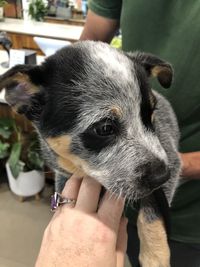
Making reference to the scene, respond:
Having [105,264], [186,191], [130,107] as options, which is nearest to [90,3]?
[130,107]

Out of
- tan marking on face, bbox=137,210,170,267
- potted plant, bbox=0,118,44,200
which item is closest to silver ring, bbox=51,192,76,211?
tan marking on face, bbox=137,210,170,267

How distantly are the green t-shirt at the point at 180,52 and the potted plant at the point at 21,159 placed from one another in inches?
58.6

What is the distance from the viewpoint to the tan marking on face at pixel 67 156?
41.2 inches

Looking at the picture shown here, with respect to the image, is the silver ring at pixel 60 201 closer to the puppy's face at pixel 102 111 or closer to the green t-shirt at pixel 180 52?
the puppy's face at pixel 102 111

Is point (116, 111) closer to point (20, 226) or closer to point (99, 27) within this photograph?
point (99, 27)

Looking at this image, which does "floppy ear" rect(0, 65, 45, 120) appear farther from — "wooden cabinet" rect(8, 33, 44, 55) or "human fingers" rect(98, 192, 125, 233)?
"wooden cabinet" rect(8, 33, 44, 55)

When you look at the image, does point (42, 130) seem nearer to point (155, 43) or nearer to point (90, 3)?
point (155, 43)

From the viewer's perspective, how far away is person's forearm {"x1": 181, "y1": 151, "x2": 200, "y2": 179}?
115cm

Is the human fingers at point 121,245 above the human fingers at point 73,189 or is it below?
below

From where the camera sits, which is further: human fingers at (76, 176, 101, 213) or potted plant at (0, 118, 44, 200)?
potted plant at (0, 118, 44, 200)

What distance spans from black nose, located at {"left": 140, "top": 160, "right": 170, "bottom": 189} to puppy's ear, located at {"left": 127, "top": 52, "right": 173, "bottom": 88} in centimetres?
Answer: 27

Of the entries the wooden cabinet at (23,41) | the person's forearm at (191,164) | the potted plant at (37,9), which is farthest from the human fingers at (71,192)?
the potted plant at (37,9)

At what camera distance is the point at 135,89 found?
97 centimetres

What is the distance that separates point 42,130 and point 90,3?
0.62 meters
